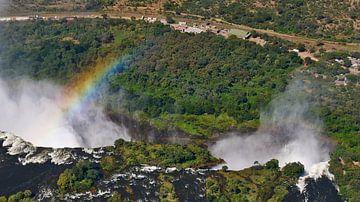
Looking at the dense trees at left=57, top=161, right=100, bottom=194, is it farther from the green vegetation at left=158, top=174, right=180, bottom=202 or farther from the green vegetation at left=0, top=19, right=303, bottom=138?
the green vegetation at left=0, top=19, right=303, bottom=138

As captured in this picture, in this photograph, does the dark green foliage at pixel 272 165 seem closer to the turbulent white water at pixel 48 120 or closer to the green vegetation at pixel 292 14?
the turbulent white water at pixel 48 120

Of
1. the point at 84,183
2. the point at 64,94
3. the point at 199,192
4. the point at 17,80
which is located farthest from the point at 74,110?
the point at 199,192

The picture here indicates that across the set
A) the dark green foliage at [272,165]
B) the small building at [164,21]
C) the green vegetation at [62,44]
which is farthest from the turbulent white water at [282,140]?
the small building at [164,21]

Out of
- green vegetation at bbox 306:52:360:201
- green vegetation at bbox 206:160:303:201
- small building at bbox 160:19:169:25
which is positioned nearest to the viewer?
green vegetation at bbox 206:160:303:201

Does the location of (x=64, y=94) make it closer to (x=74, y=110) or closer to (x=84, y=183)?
(x=74, y=110)

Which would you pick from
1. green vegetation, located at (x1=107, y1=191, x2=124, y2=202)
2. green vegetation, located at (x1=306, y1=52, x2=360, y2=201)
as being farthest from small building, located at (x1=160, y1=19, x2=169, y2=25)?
green vegetation, located at (x1=107, y1=191, x2=124, y2=202)

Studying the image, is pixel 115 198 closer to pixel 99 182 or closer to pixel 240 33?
pixel 99 182
